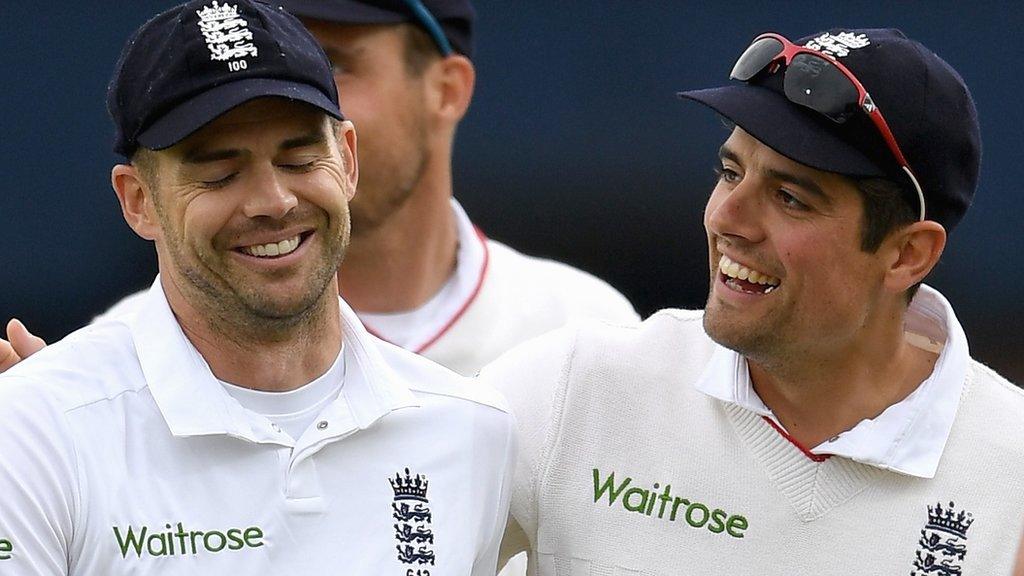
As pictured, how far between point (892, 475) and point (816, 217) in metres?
0.45

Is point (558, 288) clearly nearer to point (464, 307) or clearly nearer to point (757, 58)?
point (464, 307)

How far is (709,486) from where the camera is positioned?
2857 millimetres

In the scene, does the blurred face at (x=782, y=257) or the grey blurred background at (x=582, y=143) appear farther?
the grey blurred background at (x=582, y=143)

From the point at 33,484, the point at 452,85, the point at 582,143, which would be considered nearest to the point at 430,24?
the point at 452,85

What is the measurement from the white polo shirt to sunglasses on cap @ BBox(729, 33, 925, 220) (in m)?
0.76

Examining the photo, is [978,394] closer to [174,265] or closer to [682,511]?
[682,511]

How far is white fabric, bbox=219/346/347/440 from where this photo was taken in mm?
2541

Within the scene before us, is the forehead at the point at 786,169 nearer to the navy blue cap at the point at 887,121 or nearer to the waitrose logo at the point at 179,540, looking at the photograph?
the navy blue cap at the point at 887,121

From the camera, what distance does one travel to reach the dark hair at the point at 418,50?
396cm

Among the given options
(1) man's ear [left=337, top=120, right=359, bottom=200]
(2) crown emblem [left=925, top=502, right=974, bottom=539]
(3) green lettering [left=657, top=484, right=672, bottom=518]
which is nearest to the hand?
(1) man's ear [left=337, top=120, right=359, bottom=200]

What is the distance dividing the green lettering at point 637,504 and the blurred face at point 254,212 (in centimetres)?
67

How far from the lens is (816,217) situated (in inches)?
111

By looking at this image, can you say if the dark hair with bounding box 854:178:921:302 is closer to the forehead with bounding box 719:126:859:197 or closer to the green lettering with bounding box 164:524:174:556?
the forehead with bounding box 719:126:859:197

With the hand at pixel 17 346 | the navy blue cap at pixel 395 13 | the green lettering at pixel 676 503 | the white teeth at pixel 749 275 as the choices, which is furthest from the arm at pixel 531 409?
the navy blue cap at pixel 395 13
